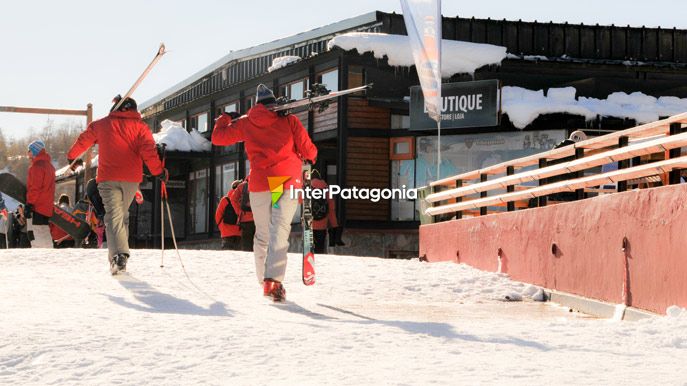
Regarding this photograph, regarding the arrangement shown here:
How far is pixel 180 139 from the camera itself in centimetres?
3406

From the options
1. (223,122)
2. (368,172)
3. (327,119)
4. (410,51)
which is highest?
(410,51)

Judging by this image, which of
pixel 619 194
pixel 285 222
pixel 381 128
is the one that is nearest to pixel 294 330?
pixel 285 222

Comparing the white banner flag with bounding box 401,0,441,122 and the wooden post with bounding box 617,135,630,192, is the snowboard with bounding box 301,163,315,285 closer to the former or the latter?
the wooden post with bounding box 617,135,630,192

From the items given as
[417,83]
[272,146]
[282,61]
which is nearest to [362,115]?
[417,83]

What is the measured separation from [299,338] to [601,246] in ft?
13.8

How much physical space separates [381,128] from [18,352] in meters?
20.2

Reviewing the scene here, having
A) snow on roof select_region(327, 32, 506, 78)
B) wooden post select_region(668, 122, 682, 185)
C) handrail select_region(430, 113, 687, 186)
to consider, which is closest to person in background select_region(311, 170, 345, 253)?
handrail select_region(430, 113, 687, 186)

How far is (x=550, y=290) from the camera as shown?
11688mm

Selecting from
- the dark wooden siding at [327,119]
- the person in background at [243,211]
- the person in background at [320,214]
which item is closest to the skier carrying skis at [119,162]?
the person in background at [243,211]

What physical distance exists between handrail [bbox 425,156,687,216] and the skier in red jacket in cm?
563

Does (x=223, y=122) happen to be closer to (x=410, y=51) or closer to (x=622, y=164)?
(x=622, y=164)

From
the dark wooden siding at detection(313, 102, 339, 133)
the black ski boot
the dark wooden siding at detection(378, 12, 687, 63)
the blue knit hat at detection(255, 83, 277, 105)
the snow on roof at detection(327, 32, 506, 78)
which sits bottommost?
the black ski boot

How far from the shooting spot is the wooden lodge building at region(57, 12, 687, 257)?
25.8 meters

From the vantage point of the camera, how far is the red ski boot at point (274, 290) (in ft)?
32.0
